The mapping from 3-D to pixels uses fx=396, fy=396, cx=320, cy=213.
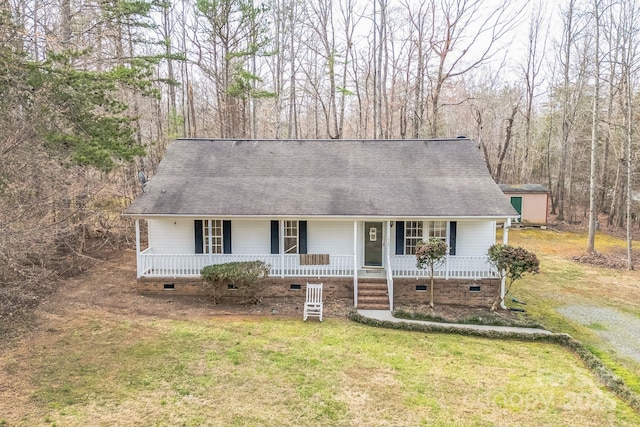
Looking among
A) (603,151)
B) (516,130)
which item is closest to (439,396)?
(603,151)

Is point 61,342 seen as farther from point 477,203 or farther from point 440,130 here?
point 440,130

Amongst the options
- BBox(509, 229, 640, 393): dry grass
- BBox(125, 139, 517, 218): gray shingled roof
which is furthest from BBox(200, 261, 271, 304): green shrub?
BBox(509, 229, 640, 393): dry grass

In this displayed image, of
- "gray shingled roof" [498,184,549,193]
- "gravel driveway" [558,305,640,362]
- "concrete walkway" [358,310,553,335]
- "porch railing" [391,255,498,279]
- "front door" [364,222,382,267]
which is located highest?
"gray shingled roof" [498,184,549,193]

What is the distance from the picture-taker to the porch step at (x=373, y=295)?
11.9 meters

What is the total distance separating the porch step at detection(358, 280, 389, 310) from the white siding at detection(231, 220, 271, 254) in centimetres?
344

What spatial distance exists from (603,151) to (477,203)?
83.2 feet

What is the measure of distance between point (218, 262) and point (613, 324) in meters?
11.8

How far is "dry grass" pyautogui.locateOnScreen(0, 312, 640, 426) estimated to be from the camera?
21.3 ft

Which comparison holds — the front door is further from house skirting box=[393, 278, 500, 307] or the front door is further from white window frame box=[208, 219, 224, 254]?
white window frame box=[208, 219, 224, 254]

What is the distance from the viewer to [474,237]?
13.2m

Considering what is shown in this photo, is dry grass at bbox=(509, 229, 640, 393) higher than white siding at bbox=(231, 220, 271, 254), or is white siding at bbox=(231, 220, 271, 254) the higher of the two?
white siding at bbox=(231, 220, 271, 254)

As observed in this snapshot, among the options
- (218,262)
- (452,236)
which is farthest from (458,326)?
(218,262)

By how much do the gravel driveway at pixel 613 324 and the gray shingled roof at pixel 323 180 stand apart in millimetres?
3695

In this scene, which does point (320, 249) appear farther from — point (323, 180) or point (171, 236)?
point (171, 236)
